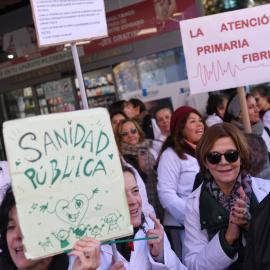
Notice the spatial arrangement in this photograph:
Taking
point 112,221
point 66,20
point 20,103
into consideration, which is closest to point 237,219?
point 112,221

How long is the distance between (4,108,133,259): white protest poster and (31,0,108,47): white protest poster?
751 mm

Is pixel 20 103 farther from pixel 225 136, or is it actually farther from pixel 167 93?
pixel 225 136

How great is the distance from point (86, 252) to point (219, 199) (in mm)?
1045

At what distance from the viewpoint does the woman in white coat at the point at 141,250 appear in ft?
8.12

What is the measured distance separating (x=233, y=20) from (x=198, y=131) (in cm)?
92

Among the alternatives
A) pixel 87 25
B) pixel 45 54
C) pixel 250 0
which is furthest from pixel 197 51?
pixel 45 54

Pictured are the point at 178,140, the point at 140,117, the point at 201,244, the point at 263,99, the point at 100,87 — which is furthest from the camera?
the point at 100,87

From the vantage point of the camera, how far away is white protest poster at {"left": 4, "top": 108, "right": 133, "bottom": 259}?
5.97 ft

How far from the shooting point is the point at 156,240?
247cm

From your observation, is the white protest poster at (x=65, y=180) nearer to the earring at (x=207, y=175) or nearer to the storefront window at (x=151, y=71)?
the earring at (x=207, y=175)

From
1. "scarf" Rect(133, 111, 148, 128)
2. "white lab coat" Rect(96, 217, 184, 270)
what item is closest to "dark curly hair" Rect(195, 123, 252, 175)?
"white lab coat" Rect(96, 217, 184, 270)

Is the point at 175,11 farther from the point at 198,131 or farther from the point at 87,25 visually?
the point at 87,25

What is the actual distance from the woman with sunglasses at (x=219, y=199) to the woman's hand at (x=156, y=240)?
0.89 ft

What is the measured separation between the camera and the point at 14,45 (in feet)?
30.9
